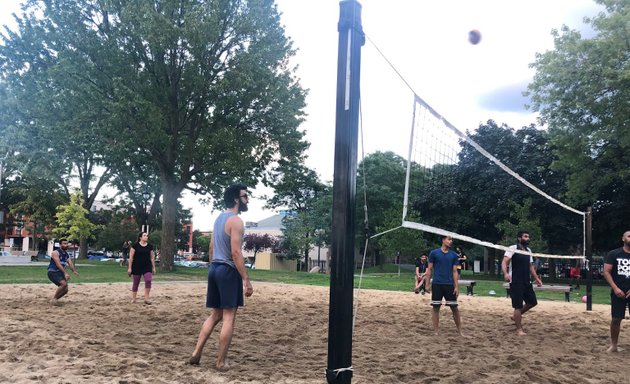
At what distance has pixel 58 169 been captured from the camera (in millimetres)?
23984

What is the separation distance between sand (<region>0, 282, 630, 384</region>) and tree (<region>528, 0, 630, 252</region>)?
13343 millimetres

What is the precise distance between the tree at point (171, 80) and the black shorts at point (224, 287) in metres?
17.1

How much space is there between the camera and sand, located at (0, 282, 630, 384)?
4992 millimetres

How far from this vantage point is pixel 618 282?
273 inches

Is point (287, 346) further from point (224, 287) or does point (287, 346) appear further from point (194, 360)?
point (224, 287)

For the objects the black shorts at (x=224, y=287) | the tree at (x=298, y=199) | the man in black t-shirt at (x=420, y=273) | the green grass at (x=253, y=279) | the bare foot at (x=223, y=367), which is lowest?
the green grass at (x=253, y=279)

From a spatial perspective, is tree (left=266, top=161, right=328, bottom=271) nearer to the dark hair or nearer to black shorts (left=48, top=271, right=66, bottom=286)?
black shorts (left=48, top=271, right=66, bottom=286)

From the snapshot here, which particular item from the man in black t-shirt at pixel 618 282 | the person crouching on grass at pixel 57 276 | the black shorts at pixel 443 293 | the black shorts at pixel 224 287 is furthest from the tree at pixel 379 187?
the black shorts at pixel 224 287

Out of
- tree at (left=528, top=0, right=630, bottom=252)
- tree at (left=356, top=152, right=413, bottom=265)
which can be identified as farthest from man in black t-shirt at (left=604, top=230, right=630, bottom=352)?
tree at (left=356, top=152, right=413, bottom=265)

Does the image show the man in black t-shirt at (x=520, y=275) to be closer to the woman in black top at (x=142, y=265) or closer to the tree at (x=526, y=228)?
the woman in black top at (x=142, y=265)

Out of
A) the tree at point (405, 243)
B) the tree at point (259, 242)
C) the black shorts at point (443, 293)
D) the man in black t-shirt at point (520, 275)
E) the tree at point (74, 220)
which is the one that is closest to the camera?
the black shorts at point (443, 293)

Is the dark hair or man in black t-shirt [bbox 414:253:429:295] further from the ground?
the dark hair

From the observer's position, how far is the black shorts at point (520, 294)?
26.5 feet

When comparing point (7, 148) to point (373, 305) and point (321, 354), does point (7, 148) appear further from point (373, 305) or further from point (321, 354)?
point (321, 354)
